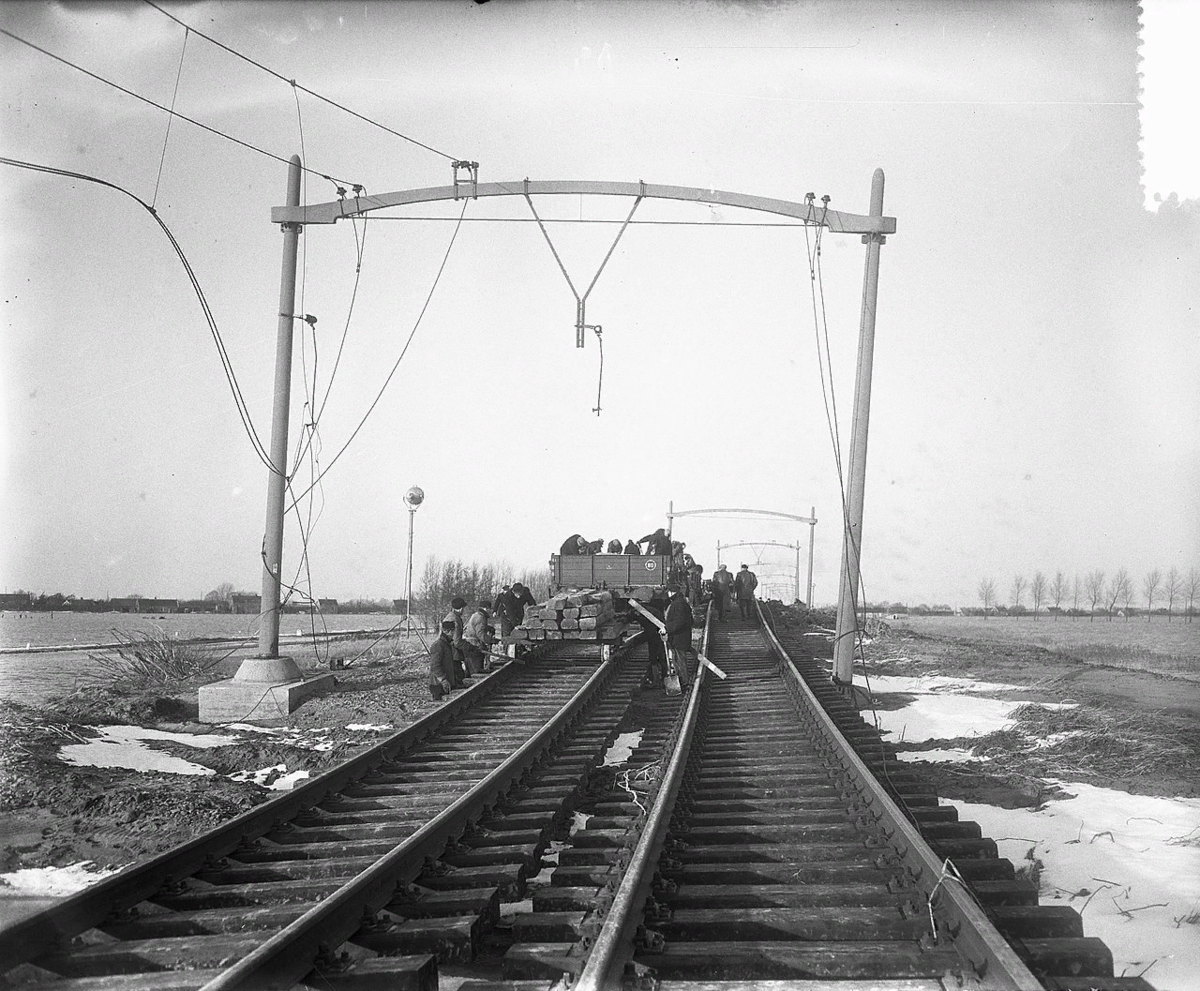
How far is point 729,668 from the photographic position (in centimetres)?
1555

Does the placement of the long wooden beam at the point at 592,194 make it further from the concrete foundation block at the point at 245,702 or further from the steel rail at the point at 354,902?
the steel rail at the point at 354,902

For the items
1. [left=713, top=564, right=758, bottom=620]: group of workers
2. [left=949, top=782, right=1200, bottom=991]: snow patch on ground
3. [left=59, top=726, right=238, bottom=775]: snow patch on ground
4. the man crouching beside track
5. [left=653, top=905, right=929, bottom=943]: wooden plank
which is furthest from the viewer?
[left=713, top=564, right=758, bottom=620]: group of workers

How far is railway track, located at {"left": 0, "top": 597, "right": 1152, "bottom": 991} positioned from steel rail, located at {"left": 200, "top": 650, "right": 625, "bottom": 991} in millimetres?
14

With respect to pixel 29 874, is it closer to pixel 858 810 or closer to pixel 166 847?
pixel 166 847

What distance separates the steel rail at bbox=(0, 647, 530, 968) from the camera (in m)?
4.09

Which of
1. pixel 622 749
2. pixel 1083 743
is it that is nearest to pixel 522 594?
pixel 622 749

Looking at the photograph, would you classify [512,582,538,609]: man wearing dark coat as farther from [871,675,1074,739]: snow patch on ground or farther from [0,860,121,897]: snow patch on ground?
[0,860,121,897]: snow patch on ground

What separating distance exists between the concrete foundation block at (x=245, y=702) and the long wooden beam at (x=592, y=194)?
257 inches

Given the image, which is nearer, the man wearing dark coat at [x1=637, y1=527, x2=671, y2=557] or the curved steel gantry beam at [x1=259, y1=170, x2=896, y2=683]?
the curved steel gantry beam at [x1=259, y1=170, x2=896, y2=683]

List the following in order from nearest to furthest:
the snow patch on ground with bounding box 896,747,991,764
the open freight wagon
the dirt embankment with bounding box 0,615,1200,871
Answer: the dirt embankment with bounding box 0,615,1200,871
the snow patch on ground with bounding box 896,747,991,764
the open freight wagon

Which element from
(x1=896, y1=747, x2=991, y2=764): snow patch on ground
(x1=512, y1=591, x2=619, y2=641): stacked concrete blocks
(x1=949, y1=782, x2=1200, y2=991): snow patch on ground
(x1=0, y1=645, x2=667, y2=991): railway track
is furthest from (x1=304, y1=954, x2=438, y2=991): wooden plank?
(x1=512, y1=591, x2=619, y2=641): stacked concrete blocks

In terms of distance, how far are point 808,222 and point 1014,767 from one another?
7.76 m

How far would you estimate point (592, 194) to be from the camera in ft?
41.0

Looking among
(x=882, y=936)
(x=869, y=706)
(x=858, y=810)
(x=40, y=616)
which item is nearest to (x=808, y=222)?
(x=869, y=706)
